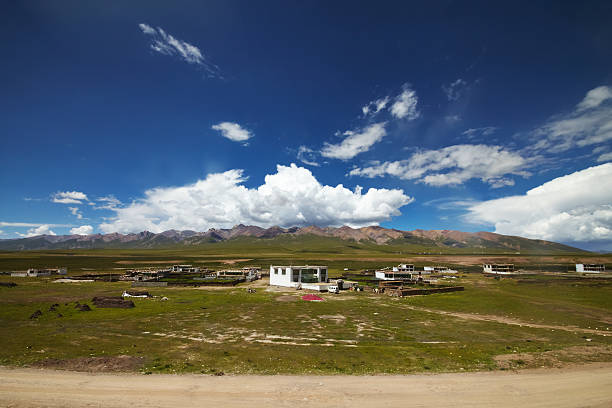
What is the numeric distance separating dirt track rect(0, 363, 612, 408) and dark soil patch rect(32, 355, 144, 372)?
3.92 feet

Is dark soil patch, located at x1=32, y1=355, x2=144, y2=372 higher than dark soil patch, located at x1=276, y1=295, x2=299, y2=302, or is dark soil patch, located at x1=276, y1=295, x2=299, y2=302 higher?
dark soil patch, located at x1=32, y1=355, x2=144, y2=372

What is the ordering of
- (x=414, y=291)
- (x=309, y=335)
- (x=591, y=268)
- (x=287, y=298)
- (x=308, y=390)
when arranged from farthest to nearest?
(x=591, y=268)
(x=414, y=291)
(x=287, y=298)
(x=309, y=335)
(x=308, y=390)

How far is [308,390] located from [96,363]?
1886cm

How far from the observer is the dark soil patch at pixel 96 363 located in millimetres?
23656

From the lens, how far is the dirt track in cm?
1825

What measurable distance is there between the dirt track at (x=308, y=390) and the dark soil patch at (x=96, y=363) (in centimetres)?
119

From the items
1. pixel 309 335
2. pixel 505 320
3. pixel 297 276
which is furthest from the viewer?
pixel 297 276

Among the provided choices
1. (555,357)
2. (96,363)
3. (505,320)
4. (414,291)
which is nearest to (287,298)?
(414,291)

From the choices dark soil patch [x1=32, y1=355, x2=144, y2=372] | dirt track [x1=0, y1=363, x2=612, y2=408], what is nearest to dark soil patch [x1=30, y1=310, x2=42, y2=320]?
dark soil patch [x1=32, y1=355, x2=144, y2=372]

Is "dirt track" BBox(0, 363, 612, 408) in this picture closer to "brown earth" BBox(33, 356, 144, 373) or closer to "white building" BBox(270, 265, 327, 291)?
"brown earth" BBox(33, 356, 144, 373)

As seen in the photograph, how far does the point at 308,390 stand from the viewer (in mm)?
20078

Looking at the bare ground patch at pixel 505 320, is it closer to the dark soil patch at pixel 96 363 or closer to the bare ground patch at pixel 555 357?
the bare ground patch at pixel 555 357

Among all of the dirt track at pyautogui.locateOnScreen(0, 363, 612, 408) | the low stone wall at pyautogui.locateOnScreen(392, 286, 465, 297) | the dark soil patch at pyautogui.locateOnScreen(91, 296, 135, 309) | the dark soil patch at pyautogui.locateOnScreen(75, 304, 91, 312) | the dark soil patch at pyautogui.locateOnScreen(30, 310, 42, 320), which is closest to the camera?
the dirt track at pyautogui.locateOnScreen(0, 363, 612, 408)

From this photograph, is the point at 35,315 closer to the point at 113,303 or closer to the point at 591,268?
the point at 113,303
